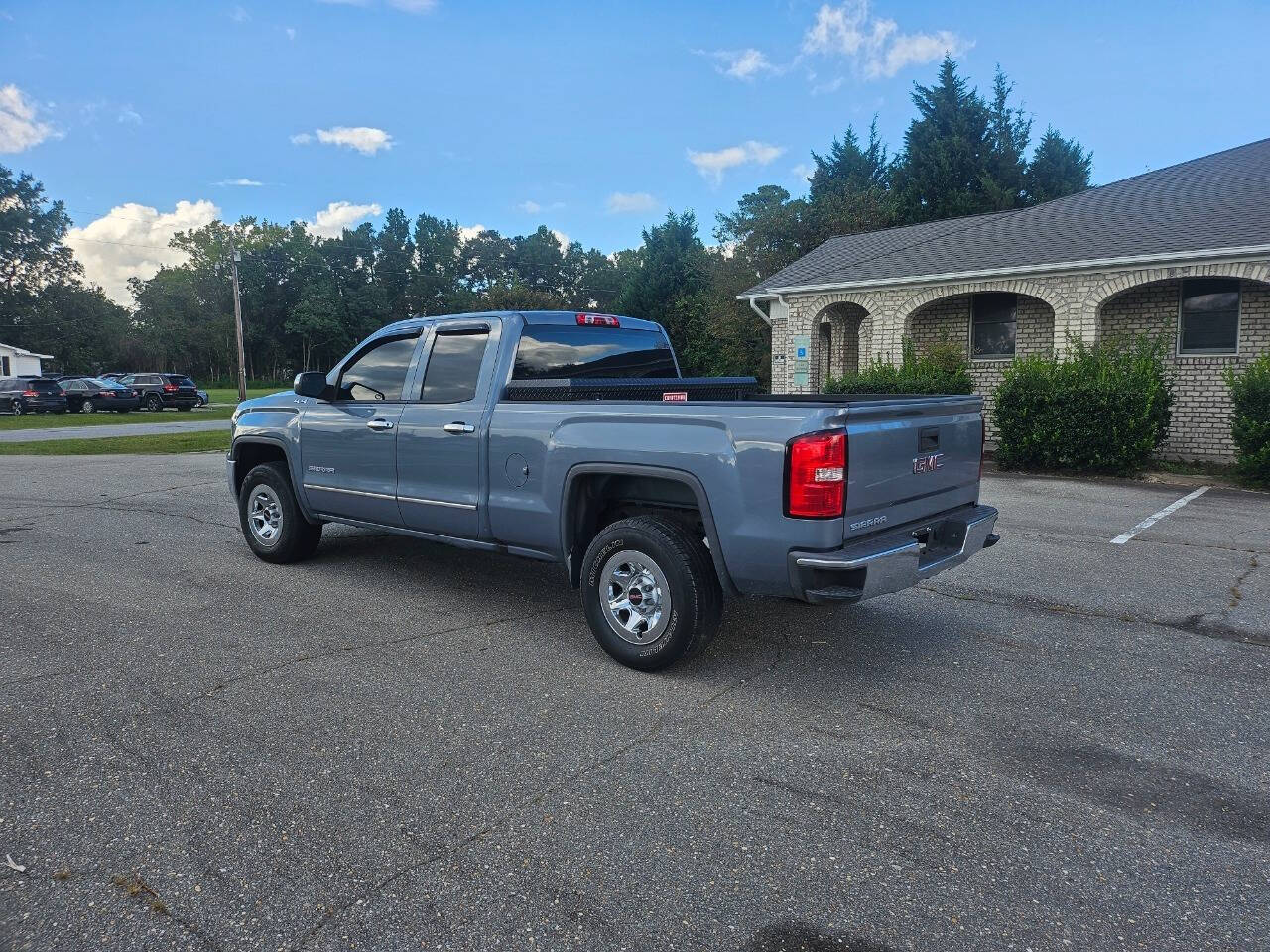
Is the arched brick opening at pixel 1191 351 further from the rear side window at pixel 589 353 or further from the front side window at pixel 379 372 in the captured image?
the front side window at pixel 379 372

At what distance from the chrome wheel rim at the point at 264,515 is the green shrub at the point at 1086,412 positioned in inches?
415

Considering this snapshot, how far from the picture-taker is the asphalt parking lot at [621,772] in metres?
2.49

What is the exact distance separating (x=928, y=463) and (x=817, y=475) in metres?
1.00

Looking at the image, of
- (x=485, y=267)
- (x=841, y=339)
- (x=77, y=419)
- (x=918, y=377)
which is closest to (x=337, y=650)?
(x=918, y=377)

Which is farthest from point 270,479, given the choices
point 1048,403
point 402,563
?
point 1048,403

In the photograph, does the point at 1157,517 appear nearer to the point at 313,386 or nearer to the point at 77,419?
the point at 313,386

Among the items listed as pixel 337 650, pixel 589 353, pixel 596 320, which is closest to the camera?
pixel 337 650

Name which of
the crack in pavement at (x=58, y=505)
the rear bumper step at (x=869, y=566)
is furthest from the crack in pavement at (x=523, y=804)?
the crack in pavement at (x=58, y=505)

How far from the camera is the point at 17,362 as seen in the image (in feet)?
198

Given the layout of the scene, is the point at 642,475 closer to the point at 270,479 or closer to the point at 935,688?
the point at 935,688

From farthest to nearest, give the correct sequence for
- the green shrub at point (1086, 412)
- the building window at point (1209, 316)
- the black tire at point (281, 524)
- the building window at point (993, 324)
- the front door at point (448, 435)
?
the building window at point (993, 324) → the building window at point (1209, 316) → the green shrub at point (1086, 412) → the black tire at point (281, 524) → the front door at point (448, 435)

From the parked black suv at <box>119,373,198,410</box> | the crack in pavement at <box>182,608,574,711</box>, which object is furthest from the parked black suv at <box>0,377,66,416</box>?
the crack in pavement at <box>182,608,574,711</box>

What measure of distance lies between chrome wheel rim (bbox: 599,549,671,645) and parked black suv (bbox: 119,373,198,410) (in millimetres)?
38188

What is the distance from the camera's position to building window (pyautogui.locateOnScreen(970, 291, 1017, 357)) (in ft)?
59.0
